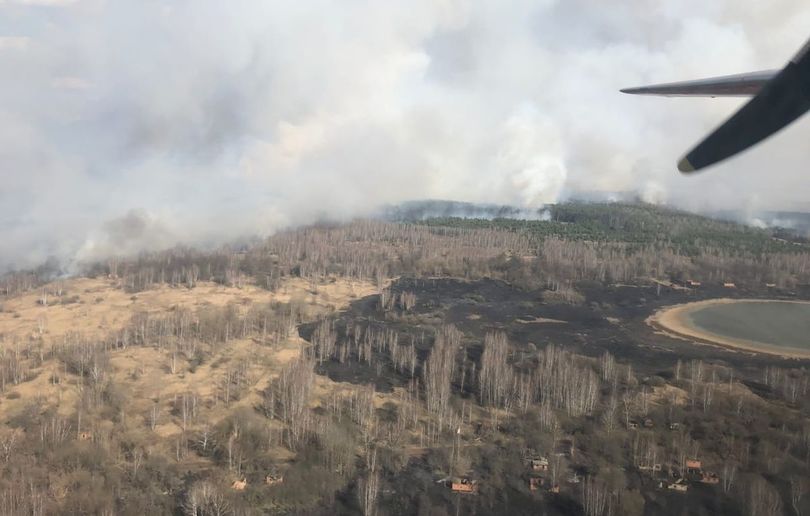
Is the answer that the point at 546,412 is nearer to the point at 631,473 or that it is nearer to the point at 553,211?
the point at 631,473

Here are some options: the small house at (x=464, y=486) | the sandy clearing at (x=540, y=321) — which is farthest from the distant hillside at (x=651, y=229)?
the small house at (x=464, y=486)

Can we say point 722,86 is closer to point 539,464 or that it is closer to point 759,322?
point 539,464

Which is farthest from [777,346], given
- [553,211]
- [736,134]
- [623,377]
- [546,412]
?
[553,211]

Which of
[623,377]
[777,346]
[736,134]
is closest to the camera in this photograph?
[736,134]

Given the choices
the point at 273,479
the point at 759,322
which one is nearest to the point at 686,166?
the point at 273,479

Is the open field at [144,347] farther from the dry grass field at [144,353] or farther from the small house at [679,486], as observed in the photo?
the small house at [679,486]

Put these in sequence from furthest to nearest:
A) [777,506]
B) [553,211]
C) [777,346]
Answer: [553,211] → [777,346] → [777,506]

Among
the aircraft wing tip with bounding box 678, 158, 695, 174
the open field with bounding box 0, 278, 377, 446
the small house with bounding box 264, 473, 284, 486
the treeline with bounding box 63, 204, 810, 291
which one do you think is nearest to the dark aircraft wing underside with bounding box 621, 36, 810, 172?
the aircraft wing tip with bounding box 678, 158, 695, 174
